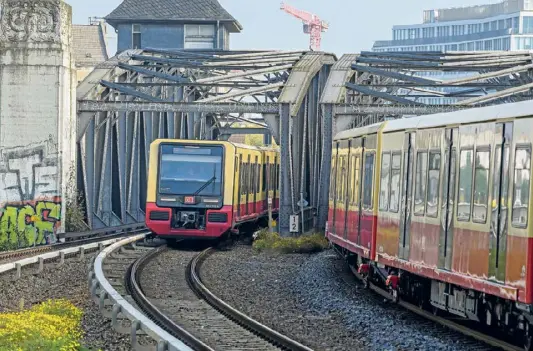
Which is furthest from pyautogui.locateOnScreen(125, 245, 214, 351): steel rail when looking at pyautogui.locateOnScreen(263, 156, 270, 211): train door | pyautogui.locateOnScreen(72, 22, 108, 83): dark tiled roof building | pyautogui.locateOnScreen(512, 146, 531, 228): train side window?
pyautogui.locateOnScreen(72, 22, 108, 83): dark tiled roof building

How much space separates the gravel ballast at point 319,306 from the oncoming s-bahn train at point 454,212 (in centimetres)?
46

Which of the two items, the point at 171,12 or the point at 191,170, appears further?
the point at 171,12

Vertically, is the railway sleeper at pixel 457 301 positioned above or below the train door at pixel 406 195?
below

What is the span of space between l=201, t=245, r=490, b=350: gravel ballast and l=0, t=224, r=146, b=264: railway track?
3.99 metres

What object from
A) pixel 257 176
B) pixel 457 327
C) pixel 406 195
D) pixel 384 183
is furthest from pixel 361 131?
pixel 257 176

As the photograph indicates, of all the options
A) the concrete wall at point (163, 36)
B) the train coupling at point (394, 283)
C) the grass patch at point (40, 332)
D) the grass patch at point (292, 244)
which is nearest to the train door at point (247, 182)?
the grass patch at point (292, 244)

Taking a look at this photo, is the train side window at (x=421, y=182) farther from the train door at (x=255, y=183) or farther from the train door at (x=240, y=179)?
the train door at (x=255, y=183)

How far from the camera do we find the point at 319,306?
19328 millimetres

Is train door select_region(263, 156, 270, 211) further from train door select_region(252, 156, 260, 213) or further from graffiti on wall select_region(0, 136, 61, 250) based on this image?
graffiti on wall select_region(0, 136, 61, 250)

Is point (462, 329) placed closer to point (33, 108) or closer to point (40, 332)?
point (40, 332)

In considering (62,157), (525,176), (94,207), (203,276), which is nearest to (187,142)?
(62,157)

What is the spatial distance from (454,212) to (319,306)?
4.68 m

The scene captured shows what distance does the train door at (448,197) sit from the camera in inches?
599

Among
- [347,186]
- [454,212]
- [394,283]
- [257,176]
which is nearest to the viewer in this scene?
[454,212]
